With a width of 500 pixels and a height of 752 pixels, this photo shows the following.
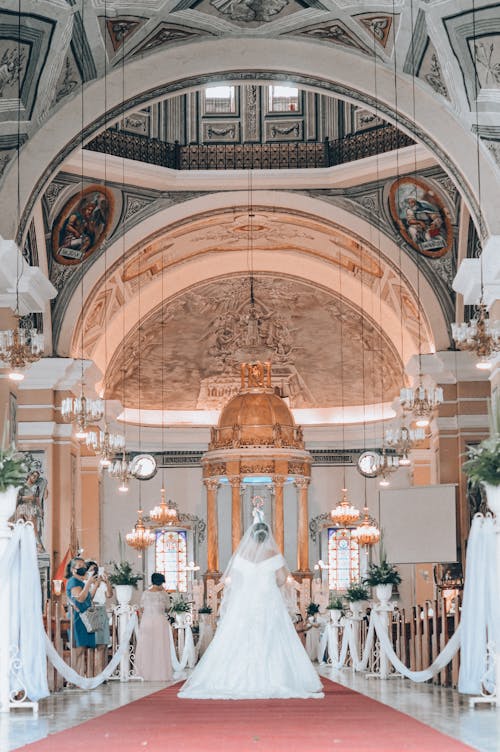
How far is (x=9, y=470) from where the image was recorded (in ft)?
31.5

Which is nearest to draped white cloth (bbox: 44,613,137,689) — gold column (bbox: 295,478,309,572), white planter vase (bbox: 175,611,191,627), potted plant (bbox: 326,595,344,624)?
white planter vase (bbox: 175,611,191,627)

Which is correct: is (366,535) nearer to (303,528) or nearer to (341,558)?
(303,528)

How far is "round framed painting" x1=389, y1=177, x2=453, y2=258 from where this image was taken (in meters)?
19.0

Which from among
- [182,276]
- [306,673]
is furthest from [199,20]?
[182,276]

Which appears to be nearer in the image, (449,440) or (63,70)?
(63,70)

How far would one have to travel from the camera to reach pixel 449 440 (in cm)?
2012

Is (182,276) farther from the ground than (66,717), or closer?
farther from the ground

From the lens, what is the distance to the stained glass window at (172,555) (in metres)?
27.7

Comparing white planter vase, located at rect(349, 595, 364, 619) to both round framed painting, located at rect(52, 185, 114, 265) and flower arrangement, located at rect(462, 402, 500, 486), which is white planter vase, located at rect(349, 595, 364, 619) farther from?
flower arrangement, located at rect(462, 402, 500, 486)

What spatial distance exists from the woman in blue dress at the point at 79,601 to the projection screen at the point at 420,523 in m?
6.89

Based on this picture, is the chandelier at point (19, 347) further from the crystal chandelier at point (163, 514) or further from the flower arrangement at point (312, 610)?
the crystal chandelier at point (163, 514)

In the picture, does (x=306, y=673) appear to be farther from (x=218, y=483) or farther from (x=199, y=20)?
(x=218, y=483)

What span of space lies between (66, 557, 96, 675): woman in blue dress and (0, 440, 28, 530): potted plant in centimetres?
379

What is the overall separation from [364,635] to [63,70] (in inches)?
358
